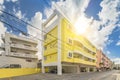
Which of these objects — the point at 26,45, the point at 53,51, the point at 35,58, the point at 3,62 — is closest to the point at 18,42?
the point at 26,45

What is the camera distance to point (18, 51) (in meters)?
47.5

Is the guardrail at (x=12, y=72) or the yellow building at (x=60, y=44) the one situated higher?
the yellow building at (x=60, y=44)

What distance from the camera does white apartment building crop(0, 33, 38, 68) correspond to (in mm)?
39581

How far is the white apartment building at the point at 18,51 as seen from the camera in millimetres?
39581

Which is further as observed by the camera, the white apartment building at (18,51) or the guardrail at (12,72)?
the white apartment building at (18,51)

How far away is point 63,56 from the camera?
112 feet

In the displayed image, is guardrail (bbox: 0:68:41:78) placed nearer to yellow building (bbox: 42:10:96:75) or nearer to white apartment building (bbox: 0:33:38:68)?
white apartment building (bbox: 0:33:38:68)

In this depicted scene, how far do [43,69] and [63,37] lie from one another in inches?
564

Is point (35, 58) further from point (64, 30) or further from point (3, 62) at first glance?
point (64, 30)

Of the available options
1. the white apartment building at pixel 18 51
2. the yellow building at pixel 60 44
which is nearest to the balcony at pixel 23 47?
the white apartment building at pixel 18 51

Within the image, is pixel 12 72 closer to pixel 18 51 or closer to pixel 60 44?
pixel 60 44

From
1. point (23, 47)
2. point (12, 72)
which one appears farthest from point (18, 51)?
point (12, 72)

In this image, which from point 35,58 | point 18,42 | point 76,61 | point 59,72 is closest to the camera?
point 59,72

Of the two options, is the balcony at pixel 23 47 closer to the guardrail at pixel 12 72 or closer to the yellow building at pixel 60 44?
the yellow building at pixel 60 44
